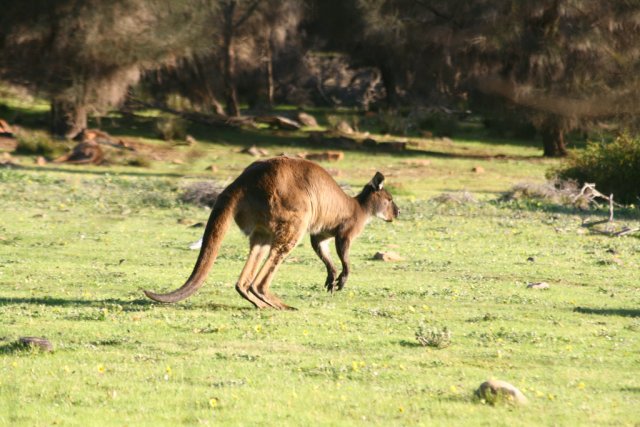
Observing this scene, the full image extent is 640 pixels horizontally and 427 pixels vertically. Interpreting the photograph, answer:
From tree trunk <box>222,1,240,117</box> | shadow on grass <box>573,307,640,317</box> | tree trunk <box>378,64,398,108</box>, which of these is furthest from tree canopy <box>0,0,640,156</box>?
shadow on grass <box>573,307,640,317</box>

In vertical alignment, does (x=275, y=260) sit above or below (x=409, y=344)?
above

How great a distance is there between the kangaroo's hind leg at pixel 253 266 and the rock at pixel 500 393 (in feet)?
13.6

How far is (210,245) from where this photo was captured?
35.9ft

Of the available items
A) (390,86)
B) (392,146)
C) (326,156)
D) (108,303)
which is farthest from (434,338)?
(390,86)

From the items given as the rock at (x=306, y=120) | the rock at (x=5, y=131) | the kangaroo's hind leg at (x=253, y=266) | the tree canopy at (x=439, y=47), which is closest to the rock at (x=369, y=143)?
the tree canopy at (x=439, y=47)

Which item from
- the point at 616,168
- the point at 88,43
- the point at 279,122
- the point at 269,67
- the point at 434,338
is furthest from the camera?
the point at 269,67

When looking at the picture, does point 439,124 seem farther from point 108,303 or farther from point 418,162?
point 108,303

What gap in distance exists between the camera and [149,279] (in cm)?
1406

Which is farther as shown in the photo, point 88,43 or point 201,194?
point 88,43

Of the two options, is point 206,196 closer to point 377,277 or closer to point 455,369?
point 377,277

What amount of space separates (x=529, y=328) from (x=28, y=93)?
2879 centimetres

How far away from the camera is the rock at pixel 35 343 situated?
355 inches

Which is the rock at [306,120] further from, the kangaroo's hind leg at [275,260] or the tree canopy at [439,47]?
the kangaroo's hind leg at [275,260]

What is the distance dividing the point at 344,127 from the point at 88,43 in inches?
514
